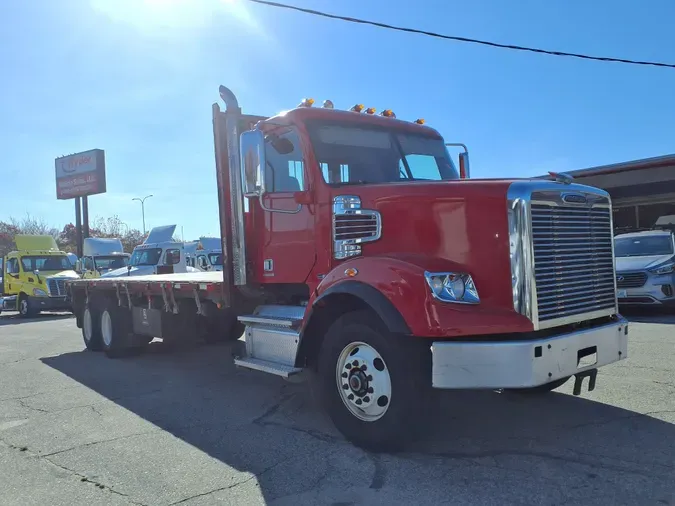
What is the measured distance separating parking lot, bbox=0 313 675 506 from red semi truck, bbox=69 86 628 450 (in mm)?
402

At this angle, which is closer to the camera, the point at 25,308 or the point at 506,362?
the point at 506,362

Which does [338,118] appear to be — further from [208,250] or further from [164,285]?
[208,250]

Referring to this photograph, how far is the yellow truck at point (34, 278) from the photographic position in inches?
747

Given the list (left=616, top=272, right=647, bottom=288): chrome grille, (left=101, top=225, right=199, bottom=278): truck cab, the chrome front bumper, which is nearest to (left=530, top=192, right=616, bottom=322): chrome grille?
the chrome front bumper

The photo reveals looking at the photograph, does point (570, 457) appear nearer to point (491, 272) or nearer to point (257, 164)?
point (491, 272)

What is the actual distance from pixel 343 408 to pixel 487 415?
1.46 metres

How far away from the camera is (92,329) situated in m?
10.0

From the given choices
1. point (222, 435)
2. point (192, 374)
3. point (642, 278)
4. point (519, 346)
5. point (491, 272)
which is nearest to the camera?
point (519, 346)

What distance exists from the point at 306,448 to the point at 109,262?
18678 millimetres

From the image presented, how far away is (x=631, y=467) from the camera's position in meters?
3.82

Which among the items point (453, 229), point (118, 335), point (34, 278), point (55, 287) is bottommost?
point (118, 335)

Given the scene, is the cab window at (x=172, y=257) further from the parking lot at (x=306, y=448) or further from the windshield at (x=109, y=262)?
the parking lot at (x=306, y=448)

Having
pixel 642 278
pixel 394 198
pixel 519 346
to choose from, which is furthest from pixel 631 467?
pixel 642 278

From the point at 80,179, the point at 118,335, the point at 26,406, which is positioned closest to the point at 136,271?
the point at 118,335
